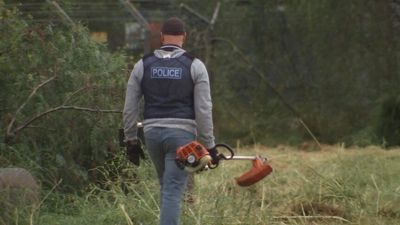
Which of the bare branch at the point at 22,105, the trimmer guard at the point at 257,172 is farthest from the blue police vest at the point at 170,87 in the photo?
the bare branch at the point at 22,105

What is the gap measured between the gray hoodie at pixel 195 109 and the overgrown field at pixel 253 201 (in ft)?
2.65

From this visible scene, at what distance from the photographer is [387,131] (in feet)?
49.1

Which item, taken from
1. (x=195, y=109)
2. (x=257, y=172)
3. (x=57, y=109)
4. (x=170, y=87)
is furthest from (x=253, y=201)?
(x=57, y=109)

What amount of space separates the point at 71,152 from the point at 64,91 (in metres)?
0.59

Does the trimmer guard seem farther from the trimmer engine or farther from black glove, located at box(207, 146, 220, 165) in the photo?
the trimmer engine

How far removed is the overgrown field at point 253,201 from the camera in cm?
705

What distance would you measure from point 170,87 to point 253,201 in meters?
1.63

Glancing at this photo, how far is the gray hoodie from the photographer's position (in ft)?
20.3

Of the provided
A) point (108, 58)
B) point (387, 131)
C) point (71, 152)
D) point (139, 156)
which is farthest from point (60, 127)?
point (387, 131)

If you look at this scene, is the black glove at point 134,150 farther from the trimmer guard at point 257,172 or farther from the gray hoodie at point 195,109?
the trimmer guard at point 257,172

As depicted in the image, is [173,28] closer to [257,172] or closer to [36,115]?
[257,172]

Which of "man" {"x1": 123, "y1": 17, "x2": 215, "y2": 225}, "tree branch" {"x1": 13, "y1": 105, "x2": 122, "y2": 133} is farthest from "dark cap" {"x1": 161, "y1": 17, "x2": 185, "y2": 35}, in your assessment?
"tree branch" {"x1": 13, "y1": 105, "x2": 122, "y2": 133}

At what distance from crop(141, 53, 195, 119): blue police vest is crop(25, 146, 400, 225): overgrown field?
37.7 inches

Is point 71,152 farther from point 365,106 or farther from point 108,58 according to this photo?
point 365,106
